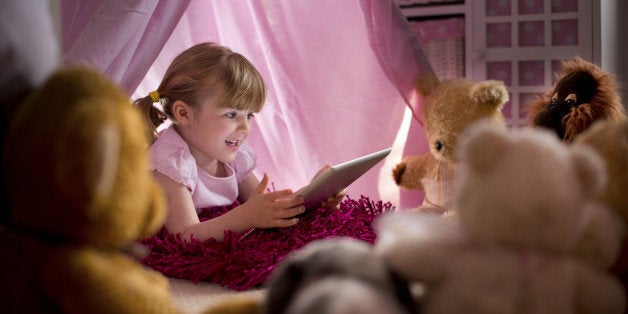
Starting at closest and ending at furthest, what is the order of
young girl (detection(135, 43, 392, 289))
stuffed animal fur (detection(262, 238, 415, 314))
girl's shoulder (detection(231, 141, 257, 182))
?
stuffed animal fur (detection(262, 238, 415, 314))
young girl (detection(135, 43, 392, 289))
girl's shoulder (detection(231, 141, 257, 182))

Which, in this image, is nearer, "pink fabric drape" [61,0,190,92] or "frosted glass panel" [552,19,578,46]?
"pink fabric drape" [61,0,190,92]

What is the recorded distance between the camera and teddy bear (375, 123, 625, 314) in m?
0.66

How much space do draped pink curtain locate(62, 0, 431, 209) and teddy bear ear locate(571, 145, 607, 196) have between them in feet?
4.28

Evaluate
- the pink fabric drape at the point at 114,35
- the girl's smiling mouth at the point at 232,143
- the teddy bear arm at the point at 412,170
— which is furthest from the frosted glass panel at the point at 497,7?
the pink fabric drape at the point at 114,35

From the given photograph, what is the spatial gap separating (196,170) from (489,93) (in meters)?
0.80

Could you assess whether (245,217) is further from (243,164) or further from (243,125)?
(243,164)

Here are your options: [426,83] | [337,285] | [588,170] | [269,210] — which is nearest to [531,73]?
[426,83]

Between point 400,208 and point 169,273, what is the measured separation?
0.99 metres

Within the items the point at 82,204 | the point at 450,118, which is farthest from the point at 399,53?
the point at 82,204

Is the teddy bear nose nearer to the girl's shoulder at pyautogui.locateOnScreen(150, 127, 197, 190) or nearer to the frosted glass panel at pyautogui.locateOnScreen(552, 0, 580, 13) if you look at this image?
the girl's shoulder at pyautogui.locateOnScreen(150, 127, 197, 190)

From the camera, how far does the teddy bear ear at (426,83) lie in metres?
1.95

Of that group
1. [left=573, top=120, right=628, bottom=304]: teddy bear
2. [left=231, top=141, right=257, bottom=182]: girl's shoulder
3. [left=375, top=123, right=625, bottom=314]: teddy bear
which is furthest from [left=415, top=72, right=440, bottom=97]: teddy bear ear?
[left=375, top=123, right=625, bottom=314]: teddy bear

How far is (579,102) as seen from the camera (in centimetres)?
164

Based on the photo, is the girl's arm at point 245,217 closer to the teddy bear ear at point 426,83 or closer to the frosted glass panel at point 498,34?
the teddy bear ear at point 426,83
